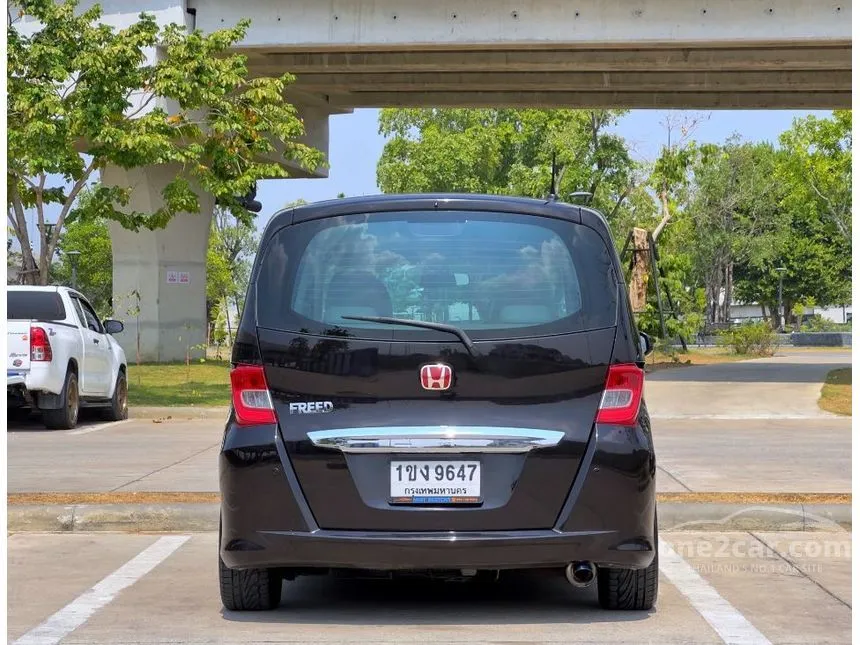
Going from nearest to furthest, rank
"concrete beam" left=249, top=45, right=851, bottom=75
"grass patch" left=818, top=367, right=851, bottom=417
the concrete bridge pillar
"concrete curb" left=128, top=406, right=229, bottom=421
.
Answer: "concrete curb" left=128, top=406, right=229, bottom=421
"grass patch" left=818, top=367, right=851, bottom=417
"concrete beam" left=249, top=45, right=851, bottom=75
the concrete bridge pillar

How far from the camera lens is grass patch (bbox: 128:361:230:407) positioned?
73.0ft

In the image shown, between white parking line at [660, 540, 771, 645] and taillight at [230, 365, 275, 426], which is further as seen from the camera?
taillight at [230, 365, 275, 426]

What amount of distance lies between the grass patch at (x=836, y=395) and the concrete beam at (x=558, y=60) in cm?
632

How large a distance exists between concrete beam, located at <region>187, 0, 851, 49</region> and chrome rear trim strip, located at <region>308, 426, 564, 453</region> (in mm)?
22040

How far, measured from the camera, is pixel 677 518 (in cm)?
874

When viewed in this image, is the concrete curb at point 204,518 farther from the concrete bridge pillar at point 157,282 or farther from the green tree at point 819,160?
the green tree at point 819,160

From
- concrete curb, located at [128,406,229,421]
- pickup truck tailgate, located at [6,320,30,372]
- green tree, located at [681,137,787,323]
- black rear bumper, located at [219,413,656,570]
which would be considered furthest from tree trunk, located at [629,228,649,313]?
green tree, located at [681,137,787,323]

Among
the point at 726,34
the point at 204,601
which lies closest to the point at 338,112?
the point at 726,34

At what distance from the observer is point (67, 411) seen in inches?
671

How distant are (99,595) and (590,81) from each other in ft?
89.4

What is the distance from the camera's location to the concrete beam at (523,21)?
26578 millimetres

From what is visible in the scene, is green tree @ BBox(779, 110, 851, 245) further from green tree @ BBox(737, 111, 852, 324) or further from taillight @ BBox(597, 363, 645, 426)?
taillight @ BBox(597, 363, 645, 426)

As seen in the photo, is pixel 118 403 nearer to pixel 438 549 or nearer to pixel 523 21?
pixel 523 21

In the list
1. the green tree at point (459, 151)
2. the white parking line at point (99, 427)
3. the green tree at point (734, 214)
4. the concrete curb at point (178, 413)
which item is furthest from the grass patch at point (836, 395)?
the green tree at point (734, 214)
